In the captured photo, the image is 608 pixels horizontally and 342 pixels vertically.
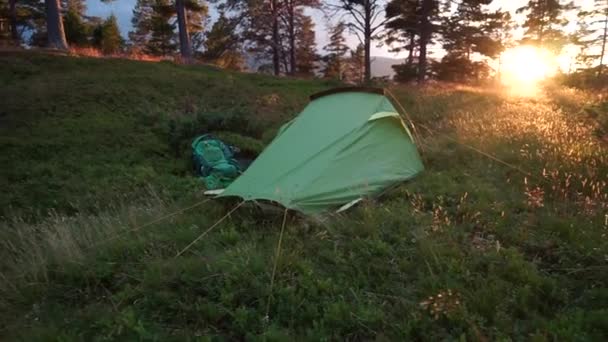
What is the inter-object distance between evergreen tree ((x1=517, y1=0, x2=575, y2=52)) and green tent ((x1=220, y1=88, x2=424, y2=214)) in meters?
24.8

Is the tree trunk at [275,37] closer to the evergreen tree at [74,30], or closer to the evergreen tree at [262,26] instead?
the evergreen tree at [262,26]

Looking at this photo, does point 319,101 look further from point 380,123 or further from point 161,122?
point 161,122

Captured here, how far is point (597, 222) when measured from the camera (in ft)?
10.00

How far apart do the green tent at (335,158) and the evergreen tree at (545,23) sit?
2485 cm

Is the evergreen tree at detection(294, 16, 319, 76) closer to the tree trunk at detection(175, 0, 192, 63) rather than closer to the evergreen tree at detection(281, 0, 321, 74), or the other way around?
the evergreen tree at detection(281, 0, 321, 74)

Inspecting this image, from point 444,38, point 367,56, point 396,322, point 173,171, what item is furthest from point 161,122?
point 444,38

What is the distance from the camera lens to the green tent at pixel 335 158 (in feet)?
13.3

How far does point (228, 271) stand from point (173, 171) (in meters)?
4.57

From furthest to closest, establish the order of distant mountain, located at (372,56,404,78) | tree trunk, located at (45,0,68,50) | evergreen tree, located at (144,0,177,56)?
evergreen tree, located at (144,0,177,56) → distant mountain, located at (372,56,404,78) → tree trunk, located at (45,0,68,50)

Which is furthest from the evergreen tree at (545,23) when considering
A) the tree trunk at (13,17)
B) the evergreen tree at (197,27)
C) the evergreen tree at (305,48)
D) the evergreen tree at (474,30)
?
the tree trunk at (13,17)

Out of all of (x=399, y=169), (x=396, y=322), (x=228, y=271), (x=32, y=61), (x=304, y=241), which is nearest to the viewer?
(x=396, y=322)

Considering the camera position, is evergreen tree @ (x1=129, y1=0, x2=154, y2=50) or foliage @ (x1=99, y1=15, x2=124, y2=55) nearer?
foliage @ (x1=99, y1=15, x2=124, y2=55)

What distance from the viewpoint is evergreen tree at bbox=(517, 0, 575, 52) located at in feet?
76.1

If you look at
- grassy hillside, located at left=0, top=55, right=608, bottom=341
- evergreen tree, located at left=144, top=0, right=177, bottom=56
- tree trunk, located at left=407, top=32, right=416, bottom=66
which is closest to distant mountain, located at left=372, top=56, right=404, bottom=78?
tree trunk, located at left=407, top=32, right=416, bottom=66
